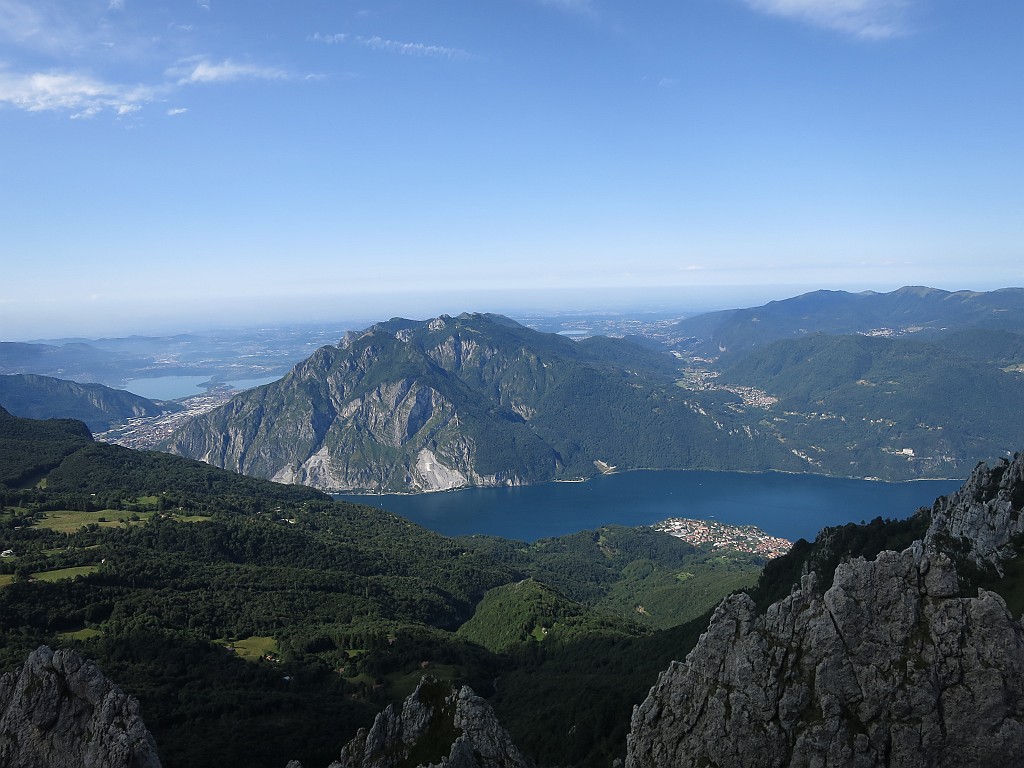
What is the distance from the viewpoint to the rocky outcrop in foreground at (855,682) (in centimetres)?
1939

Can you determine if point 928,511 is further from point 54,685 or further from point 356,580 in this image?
point 356,580

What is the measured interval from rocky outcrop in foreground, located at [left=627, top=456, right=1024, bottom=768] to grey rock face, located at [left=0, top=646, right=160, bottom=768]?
19107 mm

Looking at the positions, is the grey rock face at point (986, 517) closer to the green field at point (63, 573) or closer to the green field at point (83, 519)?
the green field at point (63, 573)

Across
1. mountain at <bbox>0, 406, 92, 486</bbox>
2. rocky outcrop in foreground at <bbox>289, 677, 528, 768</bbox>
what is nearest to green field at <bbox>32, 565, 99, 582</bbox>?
mountain at <bbox>0, 406, 92, 486</bbox>

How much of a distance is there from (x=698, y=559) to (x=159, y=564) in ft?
446

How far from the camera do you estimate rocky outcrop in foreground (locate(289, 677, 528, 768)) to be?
2550 centimetres

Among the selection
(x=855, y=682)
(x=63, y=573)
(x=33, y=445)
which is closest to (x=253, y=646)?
(x=63, y=573)

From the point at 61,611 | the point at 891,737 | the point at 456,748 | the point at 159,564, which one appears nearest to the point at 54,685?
the point at 456,748

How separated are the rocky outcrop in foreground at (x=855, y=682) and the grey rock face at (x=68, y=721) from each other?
62.7 feet

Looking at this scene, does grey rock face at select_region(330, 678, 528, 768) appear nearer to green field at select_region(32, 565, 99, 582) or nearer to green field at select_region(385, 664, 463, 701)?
green field at select_region(385, 664, 463, 701)

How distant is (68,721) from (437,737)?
48.9ft

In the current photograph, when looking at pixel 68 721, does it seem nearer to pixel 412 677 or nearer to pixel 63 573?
pixel 412 677

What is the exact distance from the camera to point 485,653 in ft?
283

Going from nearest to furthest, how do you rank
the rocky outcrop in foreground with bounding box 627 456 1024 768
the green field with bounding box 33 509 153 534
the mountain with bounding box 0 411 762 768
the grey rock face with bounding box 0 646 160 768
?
1. the rocky outcrop in foreground with bounding box 627 456 1024 768
2. the grey rock face with bounding box 0 646 160 768
3. the mountain with bounding box 0 411 762 768
4. the green field with bounding box 33 509 153 534
